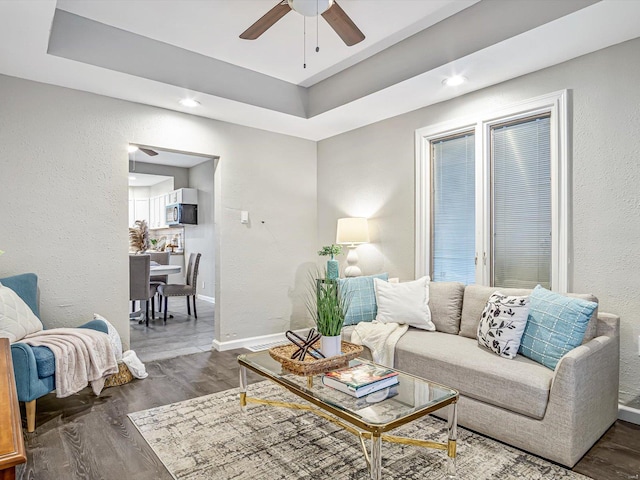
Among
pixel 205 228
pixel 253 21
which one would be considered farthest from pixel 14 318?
pixel 205 228

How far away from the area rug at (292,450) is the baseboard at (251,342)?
1.50m

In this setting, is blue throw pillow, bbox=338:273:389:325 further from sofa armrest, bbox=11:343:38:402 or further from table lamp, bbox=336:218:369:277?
sofa armrest, bbox=11:343:38:402

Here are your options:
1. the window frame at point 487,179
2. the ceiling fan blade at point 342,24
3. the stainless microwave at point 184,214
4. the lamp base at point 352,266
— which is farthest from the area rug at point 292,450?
the stainless microwave at point 184,214

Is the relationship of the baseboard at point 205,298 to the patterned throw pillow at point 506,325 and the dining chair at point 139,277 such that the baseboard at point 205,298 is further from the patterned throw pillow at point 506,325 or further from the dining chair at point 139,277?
the patterned throw pillow at point 506,325

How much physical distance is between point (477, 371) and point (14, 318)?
9.95 ft

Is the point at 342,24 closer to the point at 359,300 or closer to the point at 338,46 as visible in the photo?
the point at 338,46

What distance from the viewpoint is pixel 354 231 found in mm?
4145

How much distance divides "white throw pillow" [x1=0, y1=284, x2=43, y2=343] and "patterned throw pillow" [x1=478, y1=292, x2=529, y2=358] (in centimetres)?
312

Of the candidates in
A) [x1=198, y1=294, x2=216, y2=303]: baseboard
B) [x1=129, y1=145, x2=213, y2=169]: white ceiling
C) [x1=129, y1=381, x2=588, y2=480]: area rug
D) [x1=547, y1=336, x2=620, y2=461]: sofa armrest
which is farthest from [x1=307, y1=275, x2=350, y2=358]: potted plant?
[x1=198, y1=294, x2=216, y2=303]: baseboard

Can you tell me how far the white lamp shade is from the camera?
4.13 metres

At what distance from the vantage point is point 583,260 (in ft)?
9.13

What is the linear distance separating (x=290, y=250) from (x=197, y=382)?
2014 millimetres

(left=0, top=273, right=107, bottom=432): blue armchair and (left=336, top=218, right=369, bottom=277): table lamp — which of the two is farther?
(left=336, top=218, right=369, bottom=277): table lamp

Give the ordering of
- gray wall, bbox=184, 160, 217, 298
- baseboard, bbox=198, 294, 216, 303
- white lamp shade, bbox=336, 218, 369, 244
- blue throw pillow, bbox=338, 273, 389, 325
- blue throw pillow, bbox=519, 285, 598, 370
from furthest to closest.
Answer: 1. baseboard, bbox=198, 294, 216, 303
2. gray wall, bbox=184, 160, 217, 298
3. white lamp shade, bbox=336, 218, 369, 244
4. blue throw pillow, bbox=338, 273, 389, 325
5. blue throw pillow, bbox=519, 285, 598, 370
